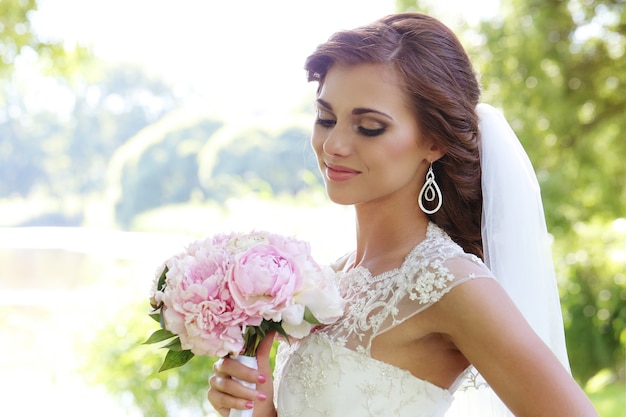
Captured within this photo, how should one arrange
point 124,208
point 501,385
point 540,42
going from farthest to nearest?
point 124,208 < point 540,42 < point 501,385

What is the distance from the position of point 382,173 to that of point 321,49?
0.36 m

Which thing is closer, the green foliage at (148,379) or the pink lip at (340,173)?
the pink lip at (340,173)

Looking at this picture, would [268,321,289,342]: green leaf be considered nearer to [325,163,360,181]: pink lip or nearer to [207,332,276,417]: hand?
[207,332,276,417]: hand

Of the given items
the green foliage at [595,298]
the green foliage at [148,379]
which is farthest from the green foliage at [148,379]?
the green foliage at [595,298]

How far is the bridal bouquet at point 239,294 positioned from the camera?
A: 5.42 feet

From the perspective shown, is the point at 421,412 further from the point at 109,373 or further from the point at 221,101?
the point at 221,101

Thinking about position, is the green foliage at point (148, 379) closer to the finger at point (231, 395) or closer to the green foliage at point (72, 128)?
the finger at point (231, 395)

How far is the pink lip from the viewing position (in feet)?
6.36

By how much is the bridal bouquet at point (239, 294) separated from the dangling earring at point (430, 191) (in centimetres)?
37

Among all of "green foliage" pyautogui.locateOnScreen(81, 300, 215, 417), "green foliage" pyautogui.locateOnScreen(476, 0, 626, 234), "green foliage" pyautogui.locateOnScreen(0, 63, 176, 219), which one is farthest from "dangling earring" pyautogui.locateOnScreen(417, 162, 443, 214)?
"green foliage" pyautogui.locateOnScreen(0, 63, 176, 219)

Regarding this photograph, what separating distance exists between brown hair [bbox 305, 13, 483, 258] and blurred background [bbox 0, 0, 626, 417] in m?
0.21

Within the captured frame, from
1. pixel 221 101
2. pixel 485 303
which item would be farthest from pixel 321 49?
pixel 221 101

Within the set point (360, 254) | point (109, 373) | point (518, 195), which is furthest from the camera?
point (109, 373)

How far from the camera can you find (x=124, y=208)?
57.4 ft
